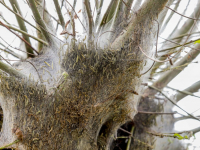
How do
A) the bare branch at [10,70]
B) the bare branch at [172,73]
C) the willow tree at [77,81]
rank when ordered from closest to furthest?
the bare branch at [10,70], the willow tree at [77,81], the bare branch at [172,73]

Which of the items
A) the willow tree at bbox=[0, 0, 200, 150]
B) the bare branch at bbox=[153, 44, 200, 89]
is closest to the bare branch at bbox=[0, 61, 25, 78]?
the willow tree at bbox=[0, 0, 200, 150]

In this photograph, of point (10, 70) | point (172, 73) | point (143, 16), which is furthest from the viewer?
point (172, 73)

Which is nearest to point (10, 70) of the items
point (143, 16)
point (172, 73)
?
point (143, 16)

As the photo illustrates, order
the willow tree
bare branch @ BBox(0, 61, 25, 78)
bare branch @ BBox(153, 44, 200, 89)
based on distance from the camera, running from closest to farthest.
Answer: bare branch @ BBox(0, 61, 25, 78) → the willow tree → bare branch @ BBox(153, 44, 200, 89)

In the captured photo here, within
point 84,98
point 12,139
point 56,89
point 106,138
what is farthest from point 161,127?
point 12,139

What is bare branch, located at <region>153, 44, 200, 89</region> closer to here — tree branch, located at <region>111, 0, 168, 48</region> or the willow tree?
the willow tree

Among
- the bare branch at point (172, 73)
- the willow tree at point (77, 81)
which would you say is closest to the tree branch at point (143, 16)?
the willow tree at point (77, 81)

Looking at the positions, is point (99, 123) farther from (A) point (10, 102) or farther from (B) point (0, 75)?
(B) point (0, 75)

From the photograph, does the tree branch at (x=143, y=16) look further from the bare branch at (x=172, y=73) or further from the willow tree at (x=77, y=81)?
the bare branch at (x=172, y=73)

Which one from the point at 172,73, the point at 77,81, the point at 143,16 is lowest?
the point at 77,81

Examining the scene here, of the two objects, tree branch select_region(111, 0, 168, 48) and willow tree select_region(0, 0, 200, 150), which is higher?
tree branch select_region(111, 0, 168, 48)

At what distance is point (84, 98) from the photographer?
149 centimetres

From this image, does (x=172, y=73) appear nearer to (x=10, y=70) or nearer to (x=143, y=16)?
(x=143, y=16)

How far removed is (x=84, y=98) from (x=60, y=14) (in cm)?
91
